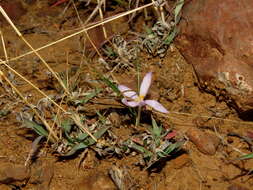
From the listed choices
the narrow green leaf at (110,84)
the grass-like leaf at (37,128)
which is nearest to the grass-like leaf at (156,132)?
the narrow green leaf at (110,84)

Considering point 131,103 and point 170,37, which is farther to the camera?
point 170,37

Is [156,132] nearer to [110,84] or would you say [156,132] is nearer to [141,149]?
[141,149]

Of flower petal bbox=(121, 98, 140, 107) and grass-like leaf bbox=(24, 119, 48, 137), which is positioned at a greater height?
flower petal bbox=(121, 98, 140, 107)

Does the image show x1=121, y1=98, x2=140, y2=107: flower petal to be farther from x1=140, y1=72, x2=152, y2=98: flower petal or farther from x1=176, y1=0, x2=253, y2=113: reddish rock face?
x1=176, y1=0, x2=253, y2=113: reddish rock face

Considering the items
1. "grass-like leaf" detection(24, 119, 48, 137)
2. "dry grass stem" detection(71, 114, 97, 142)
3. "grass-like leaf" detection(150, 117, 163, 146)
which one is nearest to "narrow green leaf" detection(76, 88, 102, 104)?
"dry grass stem" detection(71, 114, 97, 142)

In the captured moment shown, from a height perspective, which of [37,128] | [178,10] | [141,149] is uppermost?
[178,10]

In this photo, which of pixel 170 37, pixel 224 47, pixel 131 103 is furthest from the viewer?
pixel 170 37

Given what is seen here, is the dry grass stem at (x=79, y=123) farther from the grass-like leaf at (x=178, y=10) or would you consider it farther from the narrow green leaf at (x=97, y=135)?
the grass-like leaf at (x=178, y=10)

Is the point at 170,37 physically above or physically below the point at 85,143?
above

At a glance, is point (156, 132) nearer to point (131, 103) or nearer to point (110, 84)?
point (131, 103)

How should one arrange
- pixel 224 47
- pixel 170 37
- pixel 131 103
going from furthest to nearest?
pixel 170 37, pixel 224 47, pixel 131 103

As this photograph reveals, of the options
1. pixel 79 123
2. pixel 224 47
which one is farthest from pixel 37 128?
pixel 224 47
